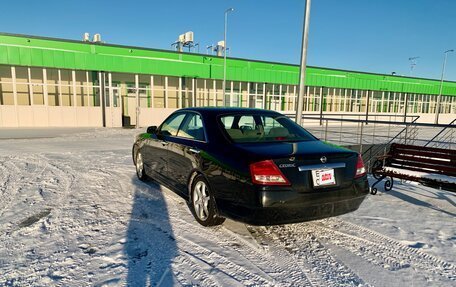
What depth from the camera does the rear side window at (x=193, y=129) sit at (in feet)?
13.1

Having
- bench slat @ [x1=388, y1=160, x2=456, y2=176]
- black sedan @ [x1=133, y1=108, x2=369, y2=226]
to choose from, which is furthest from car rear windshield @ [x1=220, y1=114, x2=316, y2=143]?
bench slat @ [x1=388, y1=160, x2=456, y2=176]

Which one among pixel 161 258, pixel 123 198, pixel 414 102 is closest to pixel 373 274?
pixel 161 258

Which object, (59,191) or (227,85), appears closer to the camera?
(59,191)

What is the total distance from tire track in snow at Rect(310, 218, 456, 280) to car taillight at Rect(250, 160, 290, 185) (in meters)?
1.07

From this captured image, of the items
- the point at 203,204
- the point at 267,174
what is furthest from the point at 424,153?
the point at 203,204

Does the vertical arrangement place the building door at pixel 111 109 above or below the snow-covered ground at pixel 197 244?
above

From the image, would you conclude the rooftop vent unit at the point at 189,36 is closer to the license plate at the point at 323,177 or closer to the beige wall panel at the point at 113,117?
the beige wall panel at the point at 113,117

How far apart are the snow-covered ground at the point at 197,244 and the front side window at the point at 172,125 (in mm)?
1048

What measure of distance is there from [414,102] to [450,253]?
1643 inches

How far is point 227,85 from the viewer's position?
1016 inches

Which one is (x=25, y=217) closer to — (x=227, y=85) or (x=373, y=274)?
(x=373, y=274)

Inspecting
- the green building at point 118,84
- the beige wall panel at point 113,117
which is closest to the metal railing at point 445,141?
the green building at point 118,84

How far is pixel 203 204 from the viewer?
375 centimetres

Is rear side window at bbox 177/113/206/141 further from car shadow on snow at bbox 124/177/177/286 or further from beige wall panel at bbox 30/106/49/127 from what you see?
beige wall panel at bbox 30/106/49/127
